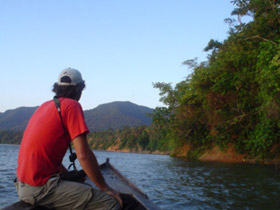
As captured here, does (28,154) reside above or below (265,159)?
above

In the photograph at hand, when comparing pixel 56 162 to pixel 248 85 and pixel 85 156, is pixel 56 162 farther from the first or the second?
pixel 248 85

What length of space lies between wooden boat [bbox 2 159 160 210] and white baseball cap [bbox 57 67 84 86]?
1.45 metres

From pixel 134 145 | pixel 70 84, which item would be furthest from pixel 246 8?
pixel 134 145

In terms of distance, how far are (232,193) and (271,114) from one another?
7.33m

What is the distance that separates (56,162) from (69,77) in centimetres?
91

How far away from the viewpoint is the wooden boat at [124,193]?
128 inches

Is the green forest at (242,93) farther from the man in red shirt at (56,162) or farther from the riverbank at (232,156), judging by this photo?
the man in red shirt at (56,162)

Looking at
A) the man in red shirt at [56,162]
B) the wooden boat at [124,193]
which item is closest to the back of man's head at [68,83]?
the man in red shirt at [56,162]

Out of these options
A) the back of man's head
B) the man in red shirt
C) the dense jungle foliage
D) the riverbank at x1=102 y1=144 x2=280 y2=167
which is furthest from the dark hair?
the riverbank at x1=102 y1=144 x2=280 y2=167

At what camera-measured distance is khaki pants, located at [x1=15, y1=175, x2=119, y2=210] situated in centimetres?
282

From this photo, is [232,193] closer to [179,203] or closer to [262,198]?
[262,198]

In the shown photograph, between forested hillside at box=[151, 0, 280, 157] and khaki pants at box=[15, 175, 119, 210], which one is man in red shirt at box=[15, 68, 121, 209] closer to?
khaki pants at box=[15, 175, 119, 210]

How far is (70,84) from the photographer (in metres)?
3.06

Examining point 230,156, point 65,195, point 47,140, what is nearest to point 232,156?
point 230,156
